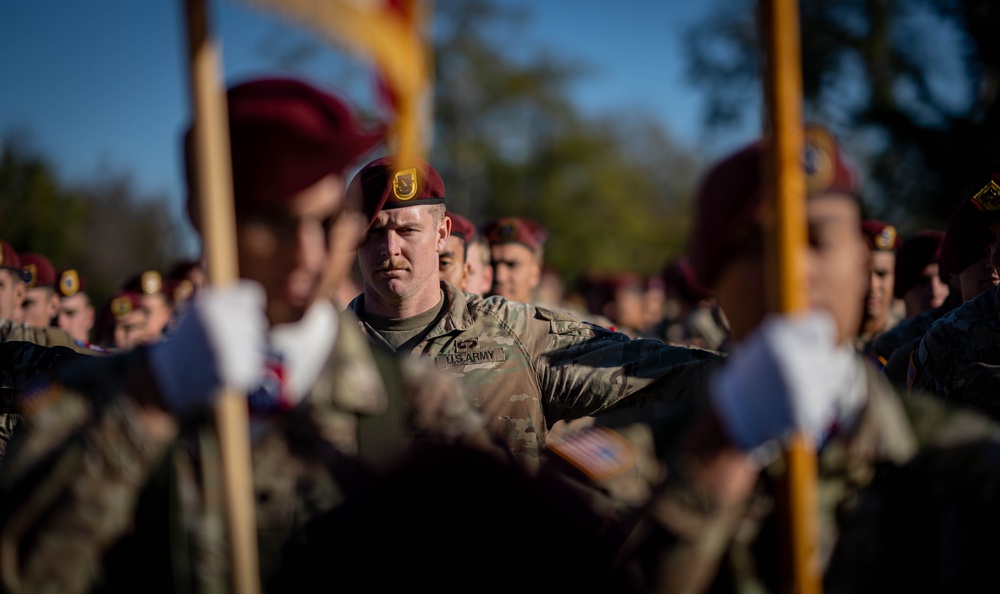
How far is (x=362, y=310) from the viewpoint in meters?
4.70

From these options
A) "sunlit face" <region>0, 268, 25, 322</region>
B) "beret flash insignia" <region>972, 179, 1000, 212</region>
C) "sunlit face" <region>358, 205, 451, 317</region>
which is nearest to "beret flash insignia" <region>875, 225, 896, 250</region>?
"beret flash insignia" <region>972, 179, 1000, 212</region>

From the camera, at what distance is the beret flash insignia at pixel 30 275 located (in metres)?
8.48

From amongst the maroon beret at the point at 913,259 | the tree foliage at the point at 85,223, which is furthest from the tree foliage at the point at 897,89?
the tree foliage at the point at 85,223

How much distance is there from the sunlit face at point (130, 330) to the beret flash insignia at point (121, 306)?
3cm

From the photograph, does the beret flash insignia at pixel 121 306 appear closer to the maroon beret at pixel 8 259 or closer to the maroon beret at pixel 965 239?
the maroon beret at pixel 8 259

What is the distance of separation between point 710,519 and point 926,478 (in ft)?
2.00

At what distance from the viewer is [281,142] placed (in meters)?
Result: 2.15

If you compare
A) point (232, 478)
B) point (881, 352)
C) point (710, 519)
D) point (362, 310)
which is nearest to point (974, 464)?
point (710, 519)

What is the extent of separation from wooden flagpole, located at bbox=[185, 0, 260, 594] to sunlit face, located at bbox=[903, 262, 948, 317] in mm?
6924

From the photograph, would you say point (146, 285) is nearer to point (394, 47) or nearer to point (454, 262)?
point (454, 262)

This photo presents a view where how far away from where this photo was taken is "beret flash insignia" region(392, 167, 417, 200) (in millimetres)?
4426

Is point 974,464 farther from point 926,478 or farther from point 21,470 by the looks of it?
point 21,470

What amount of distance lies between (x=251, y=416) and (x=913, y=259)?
270 inches

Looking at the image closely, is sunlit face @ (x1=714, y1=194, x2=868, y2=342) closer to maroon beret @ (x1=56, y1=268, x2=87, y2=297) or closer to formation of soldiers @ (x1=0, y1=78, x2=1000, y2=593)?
formation of soldiers @ (x1=0, y1=78, x2=1000, y2=593)
